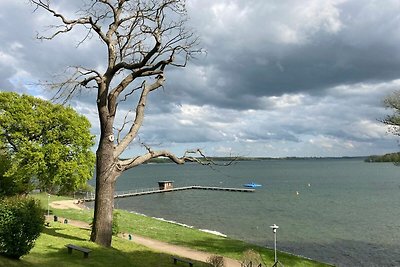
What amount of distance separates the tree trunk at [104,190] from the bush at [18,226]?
3.52 metres

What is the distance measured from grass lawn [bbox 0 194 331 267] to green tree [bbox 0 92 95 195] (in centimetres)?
669

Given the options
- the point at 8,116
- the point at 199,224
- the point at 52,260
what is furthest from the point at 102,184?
the point at 199,224

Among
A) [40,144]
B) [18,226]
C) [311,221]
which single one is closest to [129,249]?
[18,226]

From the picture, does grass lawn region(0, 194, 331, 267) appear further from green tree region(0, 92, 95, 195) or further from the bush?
green tree region(0, 92, 95, 195)

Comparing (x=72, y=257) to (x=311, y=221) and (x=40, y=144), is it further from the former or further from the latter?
(x=311, y=221)

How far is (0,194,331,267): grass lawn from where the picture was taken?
12812mm

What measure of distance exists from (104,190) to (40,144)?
1809 cm

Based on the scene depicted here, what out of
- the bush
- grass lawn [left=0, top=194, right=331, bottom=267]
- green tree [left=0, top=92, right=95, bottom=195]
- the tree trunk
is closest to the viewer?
the bush

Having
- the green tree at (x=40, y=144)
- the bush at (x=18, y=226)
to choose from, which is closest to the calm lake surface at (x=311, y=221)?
the bush at (x=18, y=226)

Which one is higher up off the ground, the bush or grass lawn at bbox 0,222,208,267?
the bush

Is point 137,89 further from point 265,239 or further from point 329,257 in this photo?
point 265,239

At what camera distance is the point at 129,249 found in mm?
18094

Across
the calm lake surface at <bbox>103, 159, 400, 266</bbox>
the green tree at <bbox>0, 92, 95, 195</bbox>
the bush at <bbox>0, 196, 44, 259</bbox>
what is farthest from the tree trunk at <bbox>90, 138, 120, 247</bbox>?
the green tree at <bbox>0, 92, 95, 195</bbox>

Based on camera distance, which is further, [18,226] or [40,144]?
[40,144]
